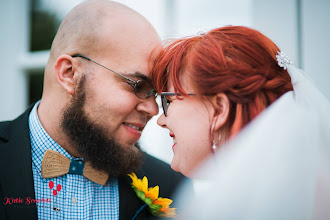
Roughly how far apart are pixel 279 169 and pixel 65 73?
5.31ft

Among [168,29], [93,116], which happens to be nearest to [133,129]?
[93,116]

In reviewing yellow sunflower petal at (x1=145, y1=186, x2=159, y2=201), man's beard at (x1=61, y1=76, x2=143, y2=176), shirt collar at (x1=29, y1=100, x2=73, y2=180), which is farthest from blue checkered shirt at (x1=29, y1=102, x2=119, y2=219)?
yellow sunflower petal at (x1=145, y1=186, x2=159, y2=201)

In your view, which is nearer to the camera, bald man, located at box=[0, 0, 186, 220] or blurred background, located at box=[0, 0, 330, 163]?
bald man, located at box=[0, 0, 186, 220]

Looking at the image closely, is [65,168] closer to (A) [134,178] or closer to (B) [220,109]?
(A) [134,178]

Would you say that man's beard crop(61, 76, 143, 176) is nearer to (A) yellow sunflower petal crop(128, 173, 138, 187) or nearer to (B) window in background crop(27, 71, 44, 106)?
(A) yellow sunflower petal crop(128, 173, 138, 187)

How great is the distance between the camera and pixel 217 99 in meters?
1.48

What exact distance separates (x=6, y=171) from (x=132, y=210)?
87 centimetres

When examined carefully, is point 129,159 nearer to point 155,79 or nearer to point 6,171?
point 155,79

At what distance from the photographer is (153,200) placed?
190cm

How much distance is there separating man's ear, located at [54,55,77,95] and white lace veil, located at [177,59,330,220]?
1.28 m

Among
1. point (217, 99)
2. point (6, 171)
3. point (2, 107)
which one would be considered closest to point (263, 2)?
point (217, 99)

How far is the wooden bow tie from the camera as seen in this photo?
5.76 ft

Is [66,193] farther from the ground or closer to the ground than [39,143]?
closer to the ground

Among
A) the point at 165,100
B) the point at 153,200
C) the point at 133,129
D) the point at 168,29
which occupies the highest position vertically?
the point at 168,29
